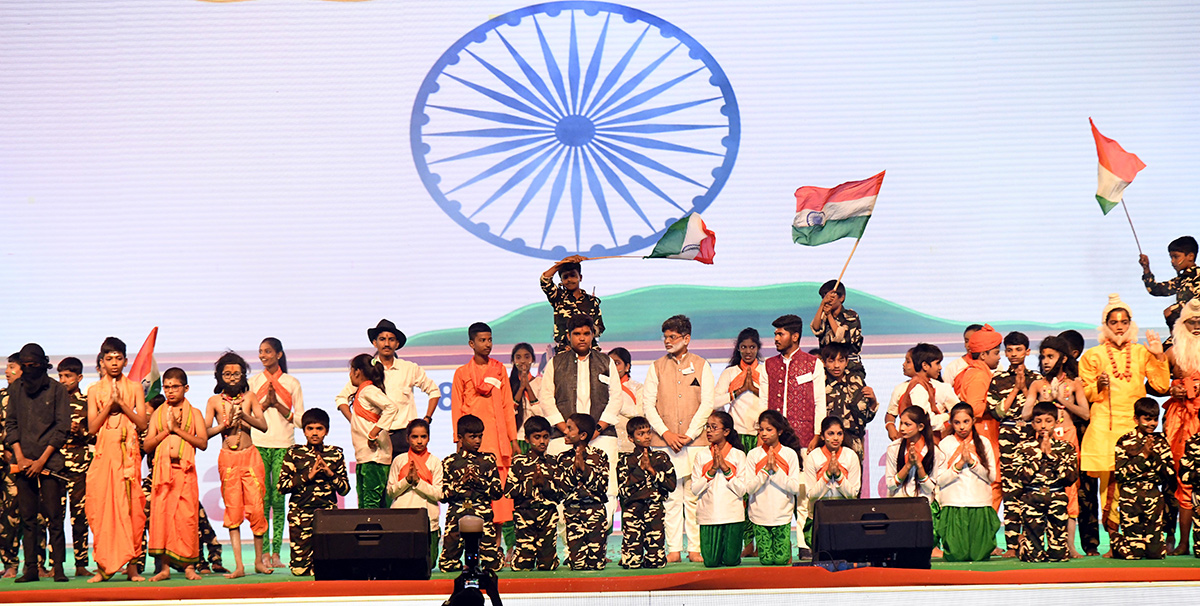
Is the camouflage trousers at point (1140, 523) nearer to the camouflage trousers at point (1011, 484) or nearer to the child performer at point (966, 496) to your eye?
the camouflage trousers at point (1011, 484)

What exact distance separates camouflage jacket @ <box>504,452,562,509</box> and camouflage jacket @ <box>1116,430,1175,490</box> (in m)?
2.48

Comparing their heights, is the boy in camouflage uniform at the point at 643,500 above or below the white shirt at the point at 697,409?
below

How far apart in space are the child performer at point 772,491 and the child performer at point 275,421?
2.09 meters

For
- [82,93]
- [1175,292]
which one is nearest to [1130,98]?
[1175,292]

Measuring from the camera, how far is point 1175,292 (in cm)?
620

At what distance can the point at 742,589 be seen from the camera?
516cm

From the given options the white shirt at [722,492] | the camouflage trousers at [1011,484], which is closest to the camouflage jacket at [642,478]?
Result: the white shirt at [722,492]

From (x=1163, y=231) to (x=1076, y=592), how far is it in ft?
8.36

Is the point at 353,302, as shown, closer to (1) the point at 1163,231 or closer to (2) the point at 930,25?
(2) the point at 930,25

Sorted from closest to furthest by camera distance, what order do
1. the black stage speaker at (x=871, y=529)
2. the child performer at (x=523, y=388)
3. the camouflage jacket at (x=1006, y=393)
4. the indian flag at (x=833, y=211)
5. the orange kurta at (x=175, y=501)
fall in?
the black stage speaker at (x=871, y=529) < the orange kurta at (x=175, y=501) < the camouflage jacket at (x=1006, y=393) < the child performer at (x=523, y=388) < the indian flag at (x=833, y=211)

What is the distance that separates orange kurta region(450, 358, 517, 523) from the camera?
6070 mm

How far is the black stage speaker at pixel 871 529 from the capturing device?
16.8ft

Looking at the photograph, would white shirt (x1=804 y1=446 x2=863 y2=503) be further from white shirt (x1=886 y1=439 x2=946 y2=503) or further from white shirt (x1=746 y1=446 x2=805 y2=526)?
white shirt (x1=886 y1=439 x2=946 y2=503)

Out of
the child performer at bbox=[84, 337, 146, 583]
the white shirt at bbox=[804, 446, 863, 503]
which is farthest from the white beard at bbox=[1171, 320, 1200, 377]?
the child performer at bbox=[84, 337, 146, 583]
